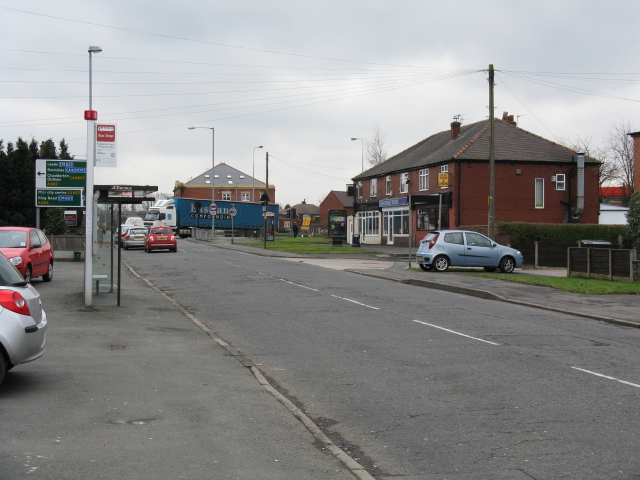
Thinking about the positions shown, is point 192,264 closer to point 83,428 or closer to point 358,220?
point 83,428

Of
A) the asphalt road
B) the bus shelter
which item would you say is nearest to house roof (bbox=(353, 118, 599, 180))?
the asphalt road

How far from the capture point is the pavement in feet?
16.7

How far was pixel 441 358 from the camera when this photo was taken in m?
9.74

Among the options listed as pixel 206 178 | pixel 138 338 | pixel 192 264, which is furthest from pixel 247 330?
A: pixel 206 178

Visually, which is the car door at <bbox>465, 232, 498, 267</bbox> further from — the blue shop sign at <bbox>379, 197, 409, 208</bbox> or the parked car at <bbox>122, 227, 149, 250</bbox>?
the parked car at <bbox>122, 227, 149, 250</bbox>

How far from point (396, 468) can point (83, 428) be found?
8.94 ft

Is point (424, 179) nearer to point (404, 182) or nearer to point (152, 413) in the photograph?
point (404, 182)

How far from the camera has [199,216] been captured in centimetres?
6631

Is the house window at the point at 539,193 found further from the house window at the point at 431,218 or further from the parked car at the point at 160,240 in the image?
the parked car at the point at 160,240

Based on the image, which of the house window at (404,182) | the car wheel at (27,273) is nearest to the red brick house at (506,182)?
the house window at (404,182)

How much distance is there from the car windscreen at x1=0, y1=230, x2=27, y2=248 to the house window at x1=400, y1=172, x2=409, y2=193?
36.9 meters

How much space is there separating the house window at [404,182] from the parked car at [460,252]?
25.7 m

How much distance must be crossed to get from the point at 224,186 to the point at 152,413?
325 ft

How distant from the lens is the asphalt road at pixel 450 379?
5566mm
